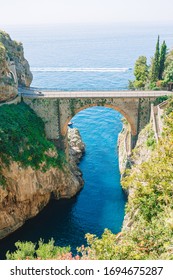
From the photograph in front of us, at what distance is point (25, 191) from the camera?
139 ft

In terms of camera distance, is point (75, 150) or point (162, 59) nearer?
point (162, 59)

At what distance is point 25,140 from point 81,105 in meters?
11.7

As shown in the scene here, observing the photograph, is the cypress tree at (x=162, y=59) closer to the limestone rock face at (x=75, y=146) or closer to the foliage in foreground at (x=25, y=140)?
the limestone rock face at (x=75, y=146)

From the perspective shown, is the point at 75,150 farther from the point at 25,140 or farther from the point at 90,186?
the point at 25,140

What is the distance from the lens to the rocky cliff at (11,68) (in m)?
46.8

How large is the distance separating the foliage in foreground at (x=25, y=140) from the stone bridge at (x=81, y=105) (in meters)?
1.78

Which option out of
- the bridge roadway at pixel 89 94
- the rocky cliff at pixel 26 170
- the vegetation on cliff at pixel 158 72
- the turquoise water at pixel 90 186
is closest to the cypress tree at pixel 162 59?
the vegetation on cliff at pixel 158 72

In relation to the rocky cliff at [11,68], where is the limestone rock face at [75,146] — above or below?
below

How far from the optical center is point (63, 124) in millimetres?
50625

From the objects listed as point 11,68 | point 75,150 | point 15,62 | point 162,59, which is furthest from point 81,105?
point 162,59

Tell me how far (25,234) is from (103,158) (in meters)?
24.8

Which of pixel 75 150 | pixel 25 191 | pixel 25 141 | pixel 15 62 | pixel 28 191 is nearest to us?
pixel 25 191

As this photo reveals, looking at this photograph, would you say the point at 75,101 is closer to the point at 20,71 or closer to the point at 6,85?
the point at 6,85

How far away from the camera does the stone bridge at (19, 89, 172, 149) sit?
48.3 m
